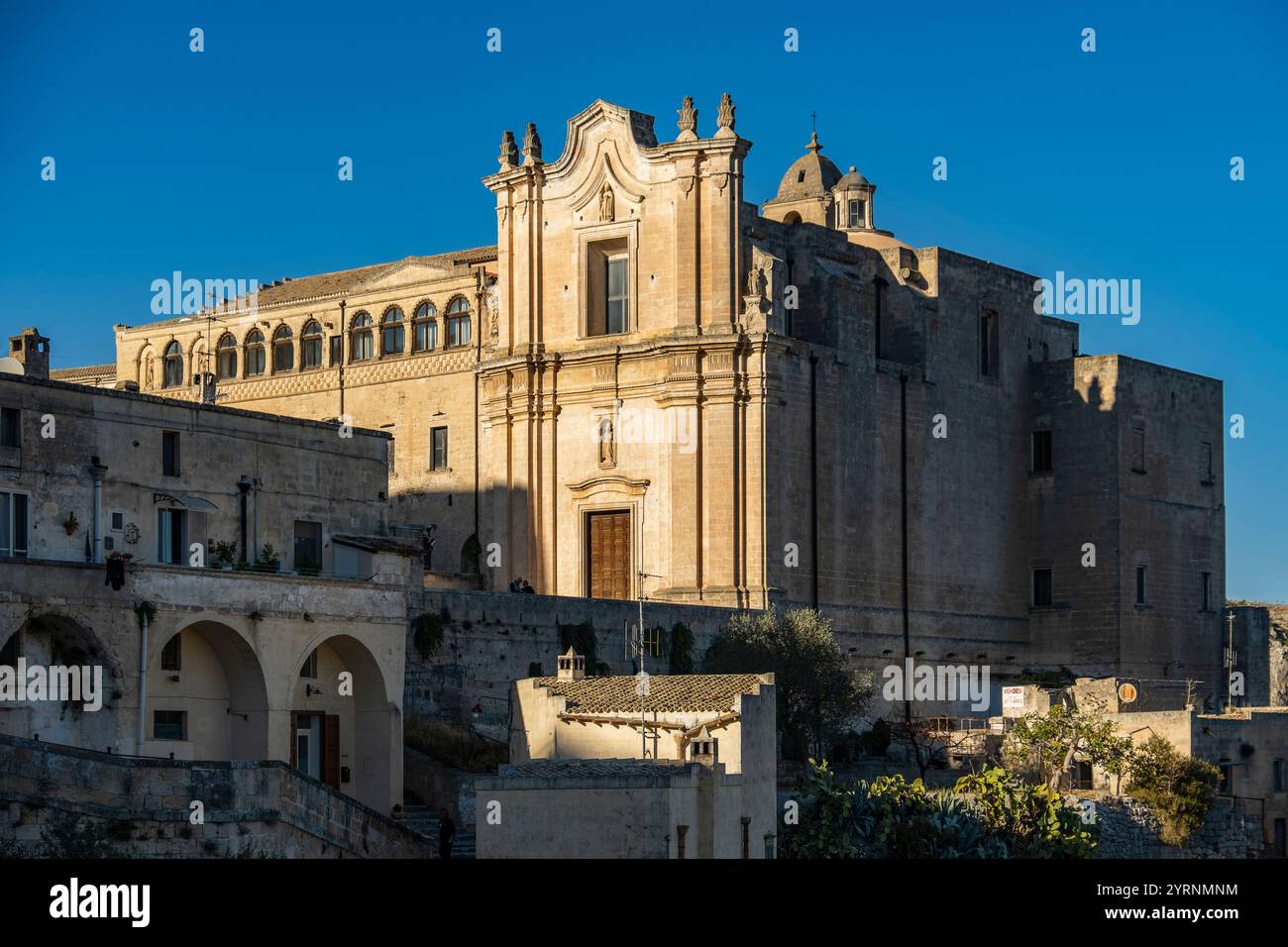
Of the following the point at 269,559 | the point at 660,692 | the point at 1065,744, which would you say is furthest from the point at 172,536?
the point at 1065,744

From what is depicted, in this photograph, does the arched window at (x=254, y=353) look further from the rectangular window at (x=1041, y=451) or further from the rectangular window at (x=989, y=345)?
the rectangular window at (x=1041, y=451)

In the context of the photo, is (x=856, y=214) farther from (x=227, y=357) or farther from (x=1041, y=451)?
(x=227, y=357)

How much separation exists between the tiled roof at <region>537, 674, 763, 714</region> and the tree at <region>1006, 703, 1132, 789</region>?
12.8 metres

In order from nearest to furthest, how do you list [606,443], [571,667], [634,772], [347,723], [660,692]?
[634,772] < [660,692] < [347,723] < [571,667] < [606,443]

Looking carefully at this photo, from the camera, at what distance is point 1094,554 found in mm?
69312

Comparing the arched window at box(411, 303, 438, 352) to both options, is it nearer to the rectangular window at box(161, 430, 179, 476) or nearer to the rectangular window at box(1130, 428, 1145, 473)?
the rectangular window at box(1130, 428, 1145, 473)

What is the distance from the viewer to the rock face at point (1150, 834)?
168 ft

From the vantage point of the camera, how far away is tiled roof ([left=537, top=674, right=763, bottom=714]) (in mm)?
41219

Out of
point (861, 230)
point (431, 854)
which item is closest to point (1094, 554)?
point (861, 230)

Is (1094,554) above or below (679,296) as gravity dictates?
below

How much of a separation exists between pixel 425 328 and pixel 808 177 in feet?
83.3

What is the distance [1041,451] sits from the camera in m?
70.7

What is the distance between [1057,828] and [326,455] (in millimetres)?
16277
